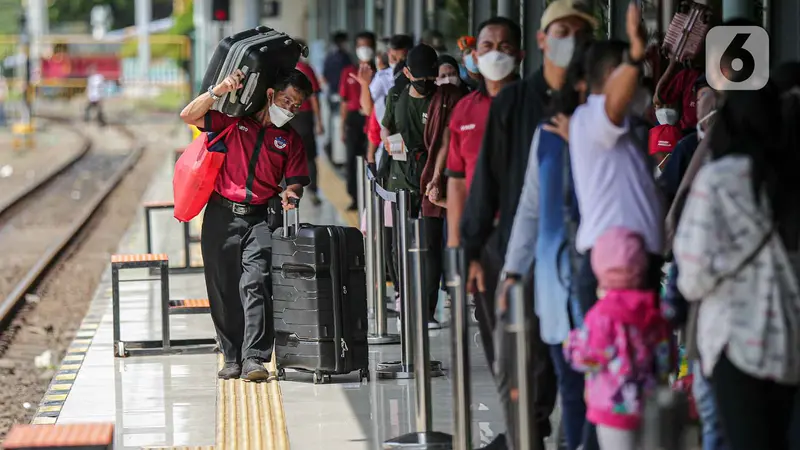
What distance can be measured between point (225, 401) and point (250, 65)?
1890mm

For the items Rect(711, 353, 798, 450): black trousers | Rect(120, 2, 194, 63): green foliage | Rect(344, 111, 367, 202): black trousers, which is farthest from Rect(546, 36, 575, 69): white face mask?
Rect(120, 2, 194, 63): green foliage

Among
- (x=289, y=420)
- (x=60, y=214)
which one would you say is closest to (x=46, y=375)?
(x=289, y=420)

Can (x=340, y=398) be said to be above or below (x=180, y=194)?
below

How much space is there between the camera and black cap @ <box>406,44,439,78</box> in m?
10.1

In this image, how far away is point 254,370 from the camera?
Result: 9273 mm

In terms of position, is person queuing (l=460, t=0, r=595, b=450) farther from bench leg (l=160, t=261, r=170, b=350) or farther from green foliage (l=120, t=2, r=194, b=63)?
green foliage (l=120, t=2, r=194, b=63)

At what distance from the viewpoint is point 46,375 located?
11.5 m

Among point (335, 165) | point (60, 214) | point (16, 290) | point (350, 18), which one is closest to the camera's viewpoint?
point (16, 290)

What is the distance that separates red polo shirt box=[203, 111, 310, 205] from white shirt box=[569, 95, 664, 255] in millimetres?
3858

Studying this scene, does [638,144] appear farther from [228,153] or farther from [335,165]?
[335,165]

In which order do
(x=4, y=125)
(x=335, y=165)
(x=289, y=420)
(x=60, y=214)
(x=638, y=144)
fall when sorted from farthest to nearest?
(x=4, y=125)
(x=335, y=165)
(x=60, y=214)
(x=289, y=420)
(x=638, y=144)

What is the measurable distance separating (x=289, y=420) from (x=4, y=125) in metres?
44.9

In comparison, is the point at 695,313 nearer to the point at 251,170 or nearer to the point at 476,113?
the point at 476,113

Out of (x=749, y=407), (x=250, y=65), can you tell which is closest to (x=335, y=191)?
(x=250, y=65)
